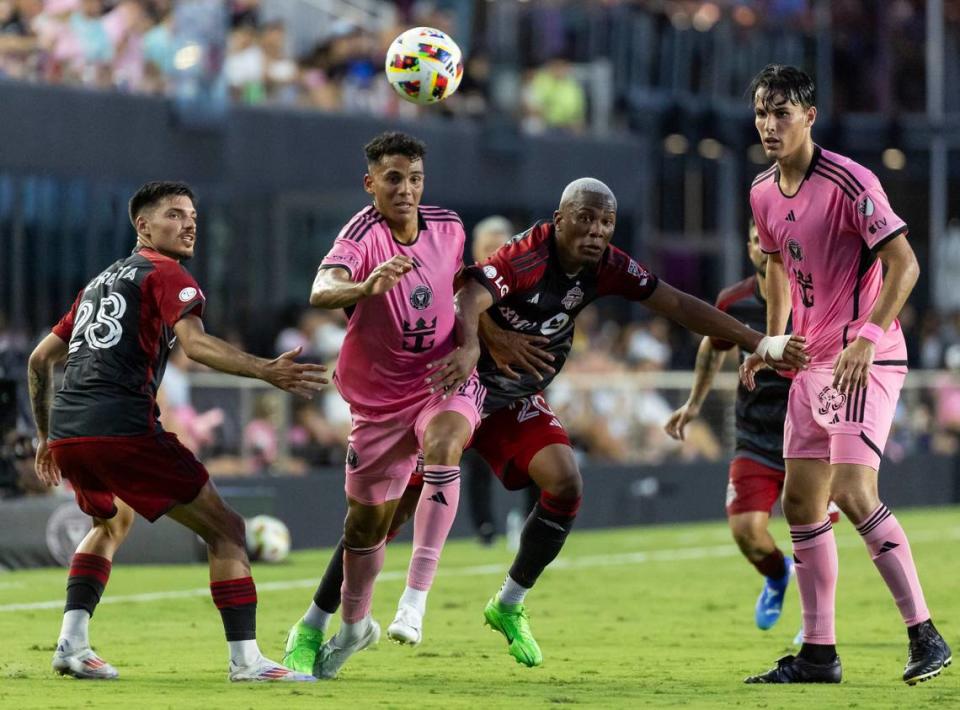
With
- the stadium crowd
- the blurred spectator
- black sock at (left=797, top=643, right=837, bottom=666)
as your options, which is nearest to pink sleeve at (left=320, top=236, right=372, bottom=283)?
black sock at (left=797, top=643, right=837, bottom=666)

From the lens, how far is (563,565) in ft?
52.2

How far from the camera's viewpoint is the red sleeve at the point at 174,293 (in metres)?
7.81

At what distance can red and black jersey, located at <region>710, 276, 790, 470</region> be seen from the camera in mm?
10875

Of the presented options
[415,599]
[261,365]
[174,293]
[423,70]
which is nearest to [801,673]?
[415,599]

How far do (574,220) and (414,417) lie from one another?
1.12 meters

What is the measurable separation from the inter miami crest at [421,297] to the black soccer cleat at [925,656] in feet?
8.22

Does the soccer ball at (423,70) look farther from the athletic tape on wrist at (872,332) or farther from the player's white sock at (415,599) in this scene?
the athletic tape on wrist at (872,332)

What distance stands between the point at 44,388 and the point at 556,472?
2293 millimetres

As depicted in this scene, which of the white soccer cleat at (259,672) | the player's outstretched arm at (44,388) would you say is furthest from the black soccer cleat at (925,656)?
the player's outstretched arm at (44,388)

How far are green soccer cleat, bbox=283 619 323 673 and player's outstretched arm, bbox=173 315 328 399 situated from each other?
1.51 m

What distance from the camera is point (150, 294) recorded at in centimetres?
799

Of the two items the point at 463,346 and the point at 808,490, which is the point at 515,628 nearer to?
the point at 463,346

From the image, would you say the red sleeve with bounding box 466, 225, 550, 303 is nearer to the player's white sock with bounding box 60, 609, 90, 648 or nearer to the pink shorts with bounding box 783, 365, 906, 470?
the pink shorts with bounding box 783, 365, 906, 470

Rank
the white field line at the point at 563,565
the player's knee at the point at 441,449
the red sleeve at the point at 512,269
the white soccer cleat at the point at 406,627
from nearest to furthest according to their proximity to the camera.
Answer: the white soccer cleat at the point at 406,627, the player's knee at the point at 441,449, the red sleeve at the point at 512,269, the white field line at the point at 563,565
